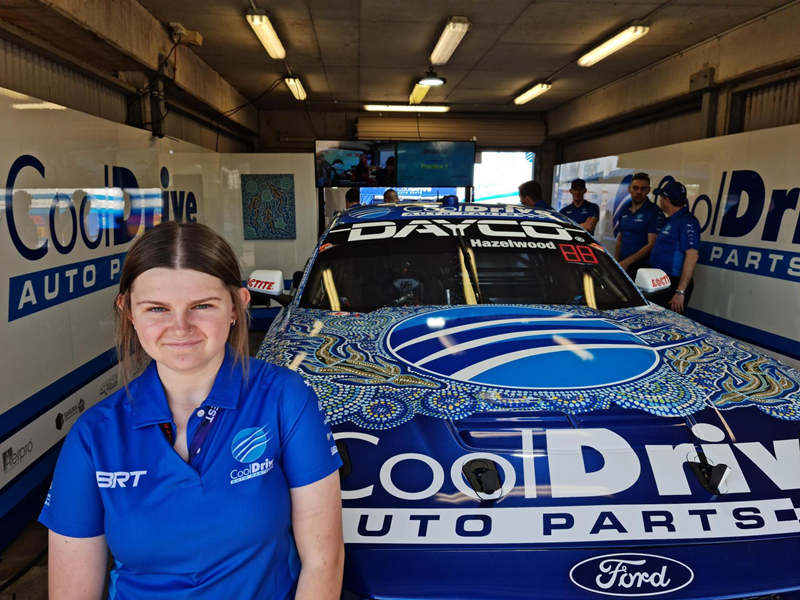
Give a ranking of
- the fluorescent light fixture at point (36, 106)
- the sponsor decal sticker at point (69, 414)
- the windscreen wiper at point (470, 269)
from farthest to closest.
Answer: the sponsor decal sticker at point (69, 414) → the fluorescent light fixture at point (36, 106) → the windscreen wiper at point (470, 269)

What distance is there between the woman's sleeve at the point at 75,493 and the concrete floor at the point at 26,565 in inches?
72.7

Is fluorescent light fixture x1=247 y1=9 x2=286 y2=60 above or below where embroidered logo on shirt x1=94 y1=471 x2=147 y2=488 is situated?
above

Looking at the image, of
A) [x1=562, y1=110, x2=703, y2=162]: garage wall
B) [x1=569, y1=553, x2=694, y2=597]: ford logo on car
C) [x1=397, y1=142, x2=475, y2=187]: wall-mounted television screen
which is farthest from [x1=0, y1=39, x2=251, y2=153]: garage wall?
[x1=562, y1=110, x2=703, y2=162]: garage wall

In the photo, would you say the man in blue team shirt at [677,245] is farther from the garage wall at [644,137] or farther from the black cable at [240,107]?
the black cable at [240,107]

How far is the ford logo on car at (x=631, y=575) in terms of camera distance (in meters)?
1.41

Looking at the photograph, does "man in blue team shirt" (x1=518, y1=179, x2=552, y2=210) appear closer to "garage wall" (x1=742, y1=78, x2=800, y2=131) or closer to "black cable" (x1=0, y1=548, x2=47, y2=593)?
"garage wall" (x1=742, y1=78, x2=800, y2=131)

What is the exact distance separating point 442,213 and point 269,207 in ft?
18.4

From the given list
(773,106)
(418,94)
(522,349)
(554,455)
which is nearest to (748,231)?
(773,106)

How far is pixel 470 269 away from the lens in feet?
9.77

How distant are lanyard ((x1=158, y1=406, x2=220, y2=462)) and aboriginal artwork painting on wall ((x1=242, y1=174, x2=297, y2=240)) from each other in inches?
292

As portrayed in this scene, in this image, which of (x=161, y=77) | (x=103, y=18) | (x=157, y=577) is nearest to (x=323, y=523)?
(x=157, y=577)

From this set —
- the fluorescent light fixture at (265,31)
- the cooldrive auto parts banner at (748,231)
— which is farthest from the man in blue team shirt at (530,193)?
the fluorescent light fixture at (265,31)

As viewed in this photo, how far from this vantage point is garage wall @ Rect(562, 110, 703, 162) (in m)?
9.07

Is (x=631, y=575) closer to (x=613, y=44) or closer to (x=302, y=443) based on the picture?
(x=302, y=443)
